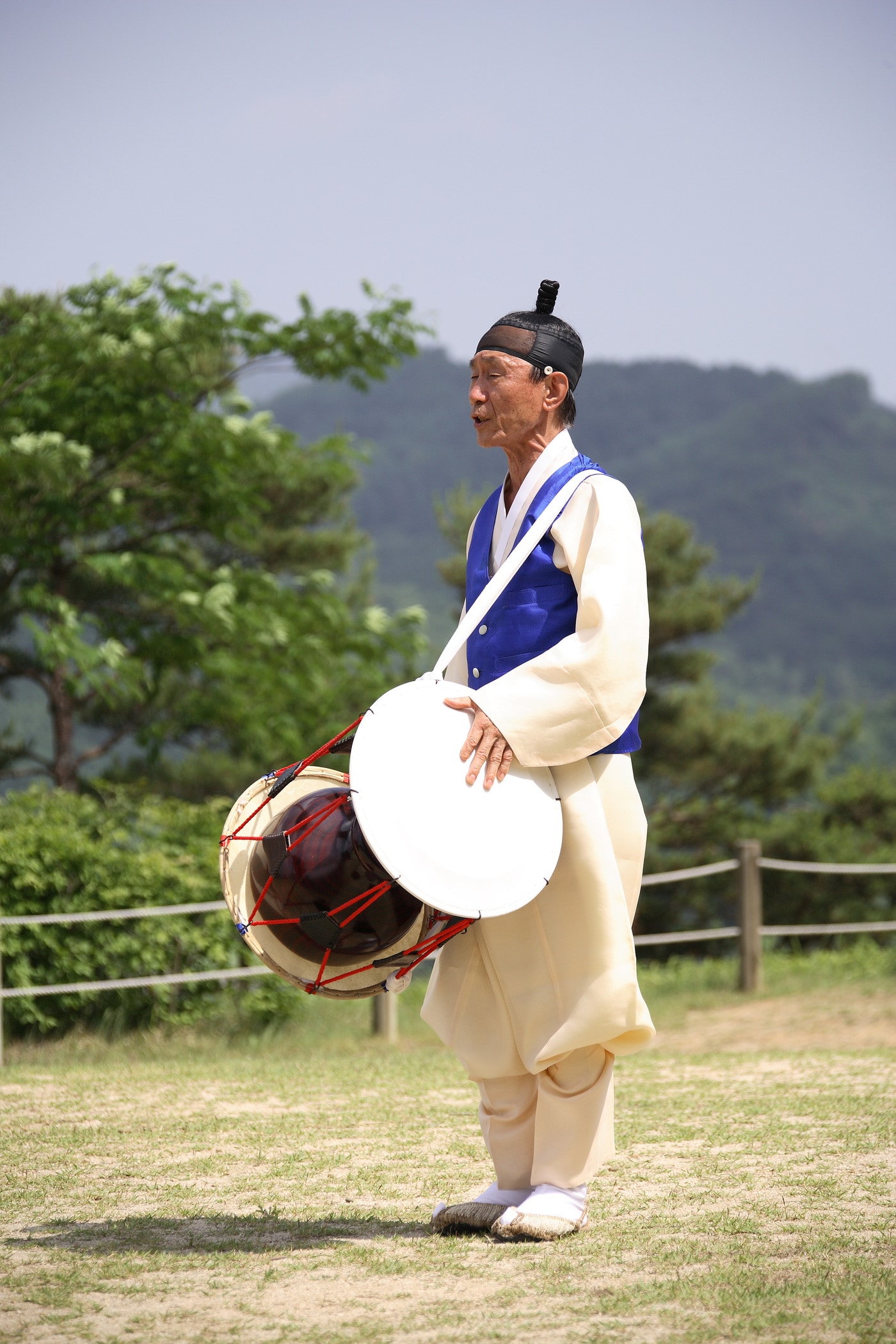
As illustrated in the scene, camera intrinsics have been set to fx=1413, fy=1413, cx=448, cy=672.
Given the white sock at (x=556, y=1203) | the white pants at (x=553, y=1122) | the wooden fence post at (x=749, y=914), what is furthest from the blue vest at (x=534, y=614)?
the wooden fence post at (x=749, y=914)

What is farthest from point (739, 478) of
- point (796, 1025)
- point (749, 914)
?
point (796, 1025)

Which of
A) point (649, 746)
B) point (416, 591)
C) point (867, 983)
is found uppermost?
point (416, 591)

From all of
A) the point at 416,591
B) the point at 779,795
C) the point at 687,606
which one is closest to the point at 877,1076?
the point at 687,606

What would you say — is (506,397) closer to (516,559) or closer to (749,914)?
(516,559)

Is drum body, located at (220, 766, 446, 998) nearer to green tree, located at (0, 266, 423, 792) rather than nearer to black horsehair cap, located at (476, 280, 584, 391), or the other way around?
black horsehair cap, located at (476, 280, 584, 391)

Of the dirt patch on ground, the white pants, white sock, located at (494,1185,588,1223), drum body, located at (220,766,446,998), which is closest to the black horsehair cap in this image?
drum body, located at (220,766,446,998)

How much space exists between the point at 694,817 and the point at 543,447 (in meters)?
14.5

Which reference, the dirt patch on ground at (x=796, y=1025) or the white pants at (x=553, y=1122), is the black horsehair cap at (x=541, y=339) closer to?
the white pants at (x=553, y=1122)

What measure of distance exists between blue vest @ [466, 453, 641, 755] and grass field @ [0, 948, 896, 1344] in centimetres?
99

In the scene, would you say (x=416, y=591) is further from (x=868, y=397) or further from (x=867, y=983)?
(x=867, y=983)

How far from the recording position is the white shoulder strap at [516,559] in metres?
2.88

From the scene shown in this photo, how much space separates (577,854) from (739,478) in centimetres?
7328

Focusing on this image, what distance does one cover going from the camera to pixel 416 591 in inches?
2505

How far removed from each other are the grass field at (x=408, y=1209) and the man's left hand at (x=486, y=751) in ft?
2.87
